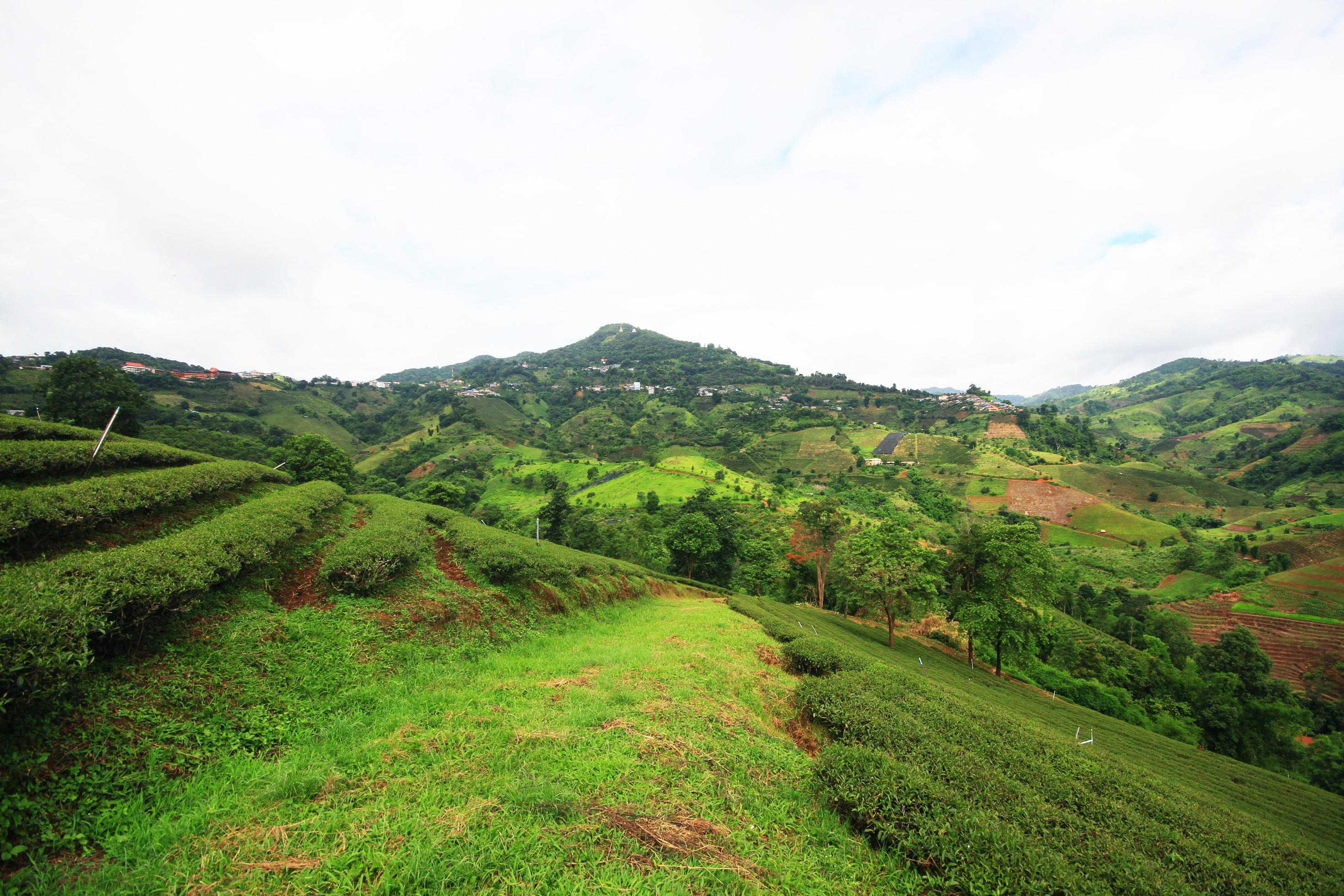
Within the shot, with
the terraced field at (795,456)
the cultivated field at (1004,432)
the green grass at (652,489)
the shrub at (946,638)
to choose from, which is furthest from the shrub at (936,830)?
the cultivated field at (1004,432)

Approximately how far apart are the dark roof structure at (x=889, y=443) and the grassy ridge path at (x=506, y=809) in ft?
356

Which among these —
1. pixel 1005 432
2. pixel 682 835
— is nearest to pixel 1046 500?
pixel 1005 432

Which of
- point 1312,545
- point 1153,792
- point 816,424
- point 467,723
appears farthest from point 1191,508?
point 467,723

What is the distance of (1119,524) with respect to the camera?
68500 millimetres

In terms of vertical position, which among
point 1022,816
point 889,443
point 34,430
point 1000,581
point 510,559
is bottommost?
point 1000,581

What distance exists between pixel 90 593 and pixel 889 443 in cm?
12108

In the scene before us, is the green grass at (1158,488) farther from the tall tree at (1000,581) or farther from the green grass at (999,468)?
the tall tree at (1000,581)

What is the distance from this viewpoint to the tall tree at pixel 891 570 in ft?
70.9

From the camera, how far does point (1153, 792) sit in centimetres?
685

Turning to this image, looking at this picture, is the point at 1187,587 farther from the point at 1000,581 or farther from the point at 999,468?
the point at 1000,581

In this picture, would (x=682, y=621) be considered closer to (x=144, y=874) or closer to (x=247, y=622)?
(x=247, y=622)

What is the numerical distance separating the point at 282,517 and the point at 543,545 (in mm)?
10932

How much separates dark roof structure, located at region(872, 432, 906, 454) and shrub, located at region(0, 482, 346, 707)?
111 m

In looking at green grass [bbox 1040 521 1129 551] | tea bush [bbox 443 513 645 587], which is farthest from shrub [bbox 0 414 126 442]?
green grass [bbox 1040 521 1129 551]
